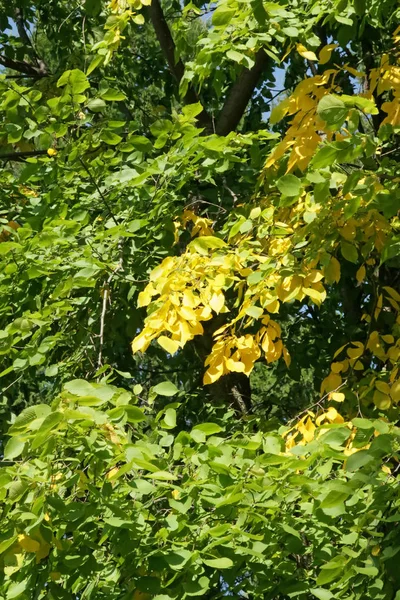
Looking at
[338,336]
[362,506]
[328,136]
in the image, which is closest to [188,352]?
[338,336]

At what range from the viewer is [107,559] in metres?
2.04

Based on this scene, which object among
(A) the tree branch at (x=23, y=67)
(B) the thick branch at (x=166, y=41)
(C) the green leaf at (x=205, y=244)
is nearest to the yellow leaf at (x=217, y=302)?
(C) the green leaf at (x=205, y=244)

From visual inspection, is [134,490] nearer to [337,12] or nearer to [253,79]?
[337,12]

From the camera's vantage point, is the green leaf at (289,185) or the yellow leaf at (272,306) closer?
the green leaf at (289,185)

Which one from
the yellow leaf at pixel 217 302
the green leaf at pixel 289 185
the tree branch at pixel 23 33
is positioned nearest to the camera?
the green leaf at pixel 289 185

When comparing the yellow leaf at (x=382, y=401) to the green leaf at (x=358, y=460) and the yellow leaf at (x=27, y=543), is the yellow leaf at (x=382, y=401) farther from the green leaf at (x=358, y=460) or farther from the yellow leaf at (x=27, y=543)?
A: the yellow leaf at (x=27, y=543)

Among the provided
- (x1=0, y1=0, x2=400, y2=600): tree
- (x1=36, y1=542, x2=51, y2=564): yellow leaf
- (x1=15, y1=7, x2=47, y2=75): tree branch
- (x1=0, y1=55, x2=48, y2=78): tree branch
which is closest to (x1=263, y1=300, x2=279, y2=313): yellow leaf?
(x1=0, y1=0, x2=400, y2=600): tree

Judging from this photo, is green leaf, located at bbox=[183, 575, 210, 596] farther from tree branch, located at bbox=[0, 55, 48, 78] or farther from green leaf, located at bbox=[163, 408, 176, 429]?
tree branch, located at bbox=[0, 55, 48, 78]

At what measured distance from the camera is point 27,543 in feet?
5.75

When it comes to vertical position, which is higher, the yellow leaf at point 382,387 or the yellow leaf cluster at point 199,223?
the yellow leaf cluster at point 199,223

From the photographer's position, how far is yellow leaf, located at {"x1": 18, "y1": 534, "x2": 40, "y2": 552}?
1.75m

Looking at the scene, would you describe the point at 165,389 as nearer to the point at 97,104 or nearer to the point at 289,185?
the point at 289,185

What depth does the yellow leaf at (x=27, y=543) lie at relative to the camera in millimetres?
1751

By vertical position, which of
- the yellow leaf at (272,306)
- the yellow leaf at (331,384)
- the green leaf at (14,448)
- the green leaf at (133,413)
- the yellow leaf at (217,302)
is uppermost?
the green leaf at (14,448)
